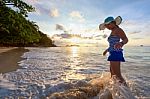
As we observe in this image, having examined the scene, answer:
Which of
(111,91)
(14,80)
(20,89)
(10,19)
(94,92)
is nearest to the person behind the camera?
(111,91)

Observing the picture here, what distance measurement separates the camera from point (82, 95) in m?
5.98

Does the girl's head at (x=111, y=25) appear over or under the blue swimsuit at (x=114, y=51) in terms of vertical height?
over

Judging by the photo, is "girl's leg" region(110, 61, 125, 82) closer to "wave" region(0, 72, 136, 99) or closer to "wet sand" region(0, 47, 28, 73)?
"wave" region(0, 72, 136, 99)

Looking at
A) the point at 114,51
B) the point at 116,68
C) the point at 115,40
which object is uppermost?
the point at 115,40

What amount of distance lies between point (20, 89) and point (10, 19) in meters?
15.8

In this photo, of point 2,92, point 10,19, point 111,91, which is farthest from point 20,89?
point 10,19

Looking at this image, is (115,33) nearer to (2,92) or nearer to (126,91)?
(126,91)

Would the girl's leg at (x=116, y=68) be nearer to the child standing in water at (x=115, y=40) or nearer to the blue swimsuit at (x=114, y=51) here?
the child standing in water at (x=115, y=40)

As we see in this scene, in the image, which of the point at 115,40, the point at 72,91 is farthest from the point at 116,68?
the point at 72,91

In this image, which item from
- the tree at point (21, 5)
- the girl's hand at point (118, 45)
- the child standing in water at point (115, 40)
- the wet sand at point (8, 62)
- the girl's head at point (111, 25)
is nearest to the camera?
the girl's hand at point (118, 45)

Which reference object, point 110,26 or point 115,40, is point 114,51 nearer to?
point 115,40

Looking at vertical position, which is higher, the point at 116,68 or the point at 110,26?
the point at 110,26

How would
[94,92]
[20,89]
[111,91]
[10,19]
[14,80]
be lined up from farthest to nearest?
[10,19] < [14,80] < [20,89] < [94,92] < [111,91]

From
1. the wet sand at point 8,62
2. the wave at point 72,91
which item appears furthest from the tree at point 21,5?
the wave at point 72,91
